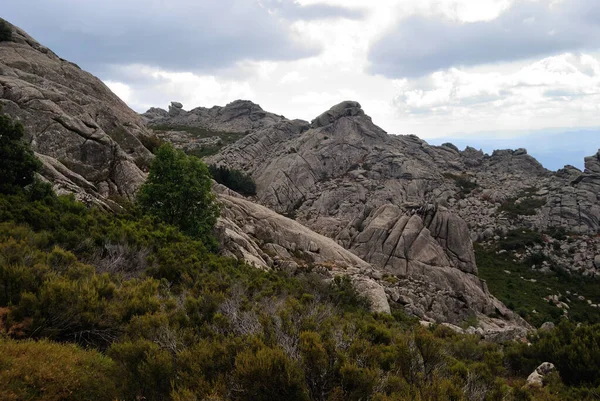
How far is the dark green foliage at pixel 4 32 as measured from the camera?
3844 centimetres

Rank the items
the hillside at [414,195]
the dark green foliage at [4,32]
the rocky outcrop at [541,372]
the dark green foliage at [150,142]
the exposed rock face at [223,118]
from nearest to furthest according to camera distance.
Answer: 1. the rocky outcrop at [541,372]
2. the dark green foliage at [150,142]
3. the hillside at [414,195]
4. the dark green foliage at [4,32]
5. the exposed rock face at [223,118]

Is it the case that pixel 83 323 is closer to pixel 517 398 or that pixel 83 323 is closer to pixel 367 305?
pixel 517 398

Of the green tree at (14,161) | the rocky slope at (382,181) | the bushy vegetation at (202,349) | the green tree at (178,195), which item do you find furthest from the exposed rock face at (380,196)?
the green tree at (14,161)

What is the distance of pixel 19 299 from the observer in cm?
900

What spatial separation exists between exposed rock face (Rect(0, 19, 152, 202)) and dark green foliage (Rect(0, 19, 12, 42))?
3.93 m

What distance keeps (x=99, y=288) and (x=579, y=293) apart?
2082 inches

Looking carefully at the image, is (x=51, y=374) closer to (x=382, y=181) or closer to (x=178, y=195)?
(x=178, y=195)

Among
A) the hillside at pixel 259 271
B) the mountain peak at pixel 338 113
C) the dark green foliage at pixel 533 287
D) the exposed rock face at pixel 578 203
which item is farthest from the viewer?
the mountain peak at pixel 338 113

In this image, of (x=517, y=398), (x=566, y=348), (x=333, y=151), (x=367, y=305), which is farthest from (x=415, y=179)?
(x=517, y=398)

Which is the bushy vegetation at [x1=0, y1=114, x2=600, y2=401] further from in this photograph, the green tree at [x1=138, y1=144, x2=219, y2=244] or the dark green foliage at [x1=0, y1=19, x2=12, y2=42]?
the dark green foliage at [x1=0, y1=19, x2=12, y2=42]

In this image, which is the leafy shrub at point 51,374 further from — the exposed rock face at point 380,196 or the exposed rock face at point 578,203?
the exposed rock face at point 578,203

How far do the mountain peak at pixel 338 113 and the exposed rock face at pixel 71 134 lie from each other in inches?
1928

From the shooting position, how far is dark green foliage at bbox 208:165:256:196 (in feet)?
189

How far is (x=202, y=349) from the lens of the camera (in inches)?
270
